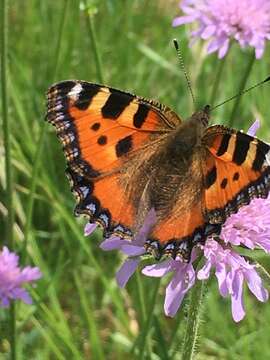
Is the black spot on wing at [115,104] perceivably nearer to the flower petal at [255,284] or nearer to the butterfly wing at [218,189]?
the butterfly wing at [218,189]

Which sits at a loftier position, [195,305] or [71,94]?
[71,94]

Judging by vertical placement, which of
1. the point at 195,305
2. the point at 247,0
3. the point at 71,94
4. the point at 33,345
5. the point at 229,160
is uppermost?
the point at 247,0

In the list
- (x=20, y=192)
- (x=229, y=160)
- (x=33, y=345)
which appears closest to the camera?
(x=229, y=160)

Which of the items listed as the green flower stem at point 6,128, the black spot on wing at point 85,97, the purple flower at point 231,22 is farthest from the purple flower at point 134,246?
the purple flower at point 231,22

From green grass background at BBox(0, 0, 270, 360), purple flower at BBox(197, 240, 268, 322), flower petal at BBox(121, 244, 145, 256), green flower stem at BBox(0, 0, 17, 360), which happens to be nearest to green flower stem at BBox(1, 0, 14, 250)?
green flower stem at BBox(0, 0, 17, 360)

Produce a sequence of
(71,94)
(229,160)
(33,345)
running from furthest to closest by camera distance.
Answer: (33,345)
(71,94)
(229,160)

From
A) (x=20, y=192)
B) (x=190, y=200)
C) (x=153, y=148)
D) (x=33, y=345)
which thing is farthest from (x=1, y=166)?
(x=190, y=200)

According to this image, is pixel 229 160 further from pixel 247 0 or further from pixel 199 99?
pixel 199 99

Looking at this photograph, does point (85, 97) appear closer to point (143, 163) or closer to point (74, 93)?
point (74, 93)
